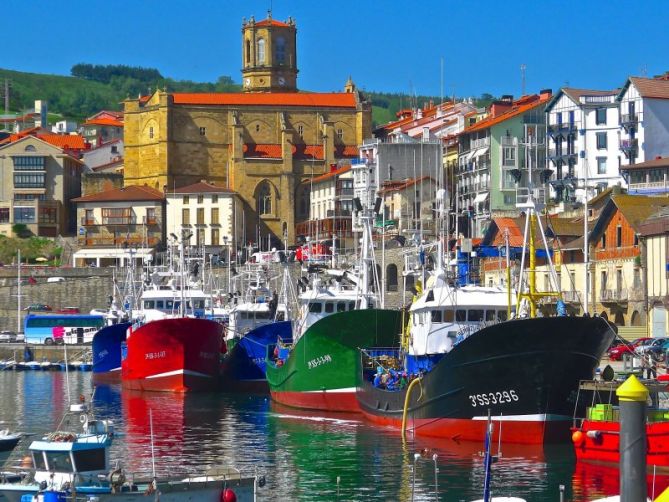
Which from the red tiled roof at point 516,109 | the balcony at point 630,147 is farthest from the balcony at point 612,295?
the red tiled roof at point 516,109

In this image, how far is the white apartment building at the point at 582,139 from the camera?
385 feet

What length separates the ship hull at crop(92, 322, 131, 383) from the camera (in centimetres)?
8344

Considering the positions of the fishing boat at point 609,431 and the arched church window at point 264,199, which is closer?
the fishing boat at point 609,431

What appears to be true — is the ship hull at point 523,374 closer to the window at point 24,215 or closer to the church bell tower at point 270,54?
the window at point 24,215

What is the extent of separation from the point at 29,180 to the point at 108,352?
71941mm

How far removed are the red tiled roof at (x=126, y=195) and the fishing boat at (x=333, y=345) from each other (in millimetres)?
87296

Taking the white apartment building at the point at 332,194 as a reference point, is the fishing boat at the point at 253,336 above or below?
below

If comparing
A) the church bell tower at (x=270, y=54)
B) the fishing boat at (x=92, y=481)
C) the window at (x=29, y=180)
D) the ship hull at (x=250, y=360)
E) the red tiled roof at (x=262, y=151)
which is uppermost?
the church bell tower at (x=270, y=54)

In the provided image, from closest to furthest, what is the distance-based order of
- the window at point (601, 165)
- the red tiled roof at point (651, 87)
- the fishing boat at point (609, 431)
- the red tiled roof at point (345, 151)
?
1. the fishing boat at point (609, 431)
2. the red tiled roof at point (651, 87)
3. the window at point (601, 165)
4. the red tiled roof at point (345, 151)

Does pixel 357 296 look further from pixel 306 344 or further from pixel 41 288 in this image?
pixel 41 288

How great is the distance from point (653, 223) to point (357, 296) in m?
20.3

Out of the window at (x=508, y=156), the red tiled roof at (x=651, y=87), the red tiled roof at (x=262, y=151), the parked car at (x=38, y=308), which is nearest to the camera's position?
the red tiled roof at (x=651, y=87)

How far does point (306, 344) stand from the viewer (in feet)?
186

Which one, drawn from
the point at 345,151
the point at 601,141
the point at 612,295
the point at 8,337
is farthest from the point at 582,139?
the point at 345,151
